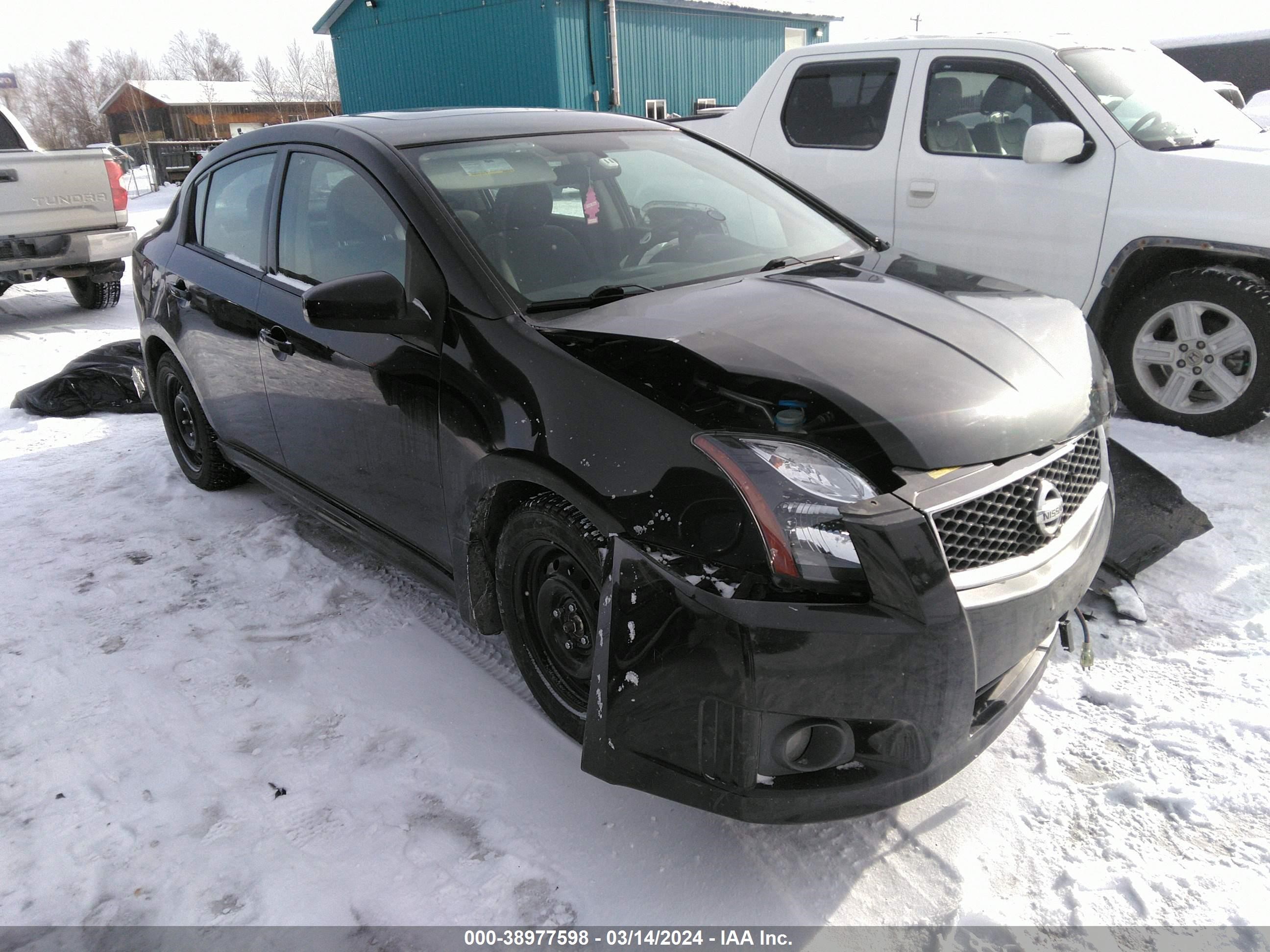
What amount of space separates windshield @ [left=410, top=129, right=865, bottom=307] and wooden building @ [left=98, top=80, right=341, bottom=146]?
193 ft

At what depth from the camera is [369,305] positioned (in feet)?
8.32

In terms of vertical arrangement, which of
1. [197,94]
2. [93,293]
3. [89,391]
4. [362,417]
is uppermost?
[197,94]

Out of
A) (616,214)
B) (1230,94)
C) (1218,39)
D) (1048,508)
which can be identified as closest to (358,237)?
(616,214)

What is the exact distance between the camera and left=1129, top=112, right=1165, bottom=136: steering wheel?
4.64 m

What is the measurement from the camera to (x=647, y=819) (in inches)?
92.0

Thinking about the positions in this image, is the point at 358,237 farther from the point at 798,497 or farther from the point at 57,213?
the point at 57,213

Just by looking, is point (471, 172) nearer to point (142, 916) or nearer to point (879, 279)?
point (879, 279)

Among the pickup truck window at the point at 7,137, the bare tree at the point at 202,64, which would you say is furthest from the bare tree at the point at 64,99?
the pickup truck window at the point at 7,137

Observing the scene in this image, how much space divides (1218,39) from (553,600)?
54.6ft

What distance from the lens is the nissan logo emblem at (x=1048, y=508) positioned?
2008 millimetres

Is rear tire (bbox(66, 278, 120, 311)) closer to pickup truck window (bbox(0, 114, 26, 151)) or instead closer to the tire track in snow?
pickup truck window (bbox(0, 114, 26, 151))

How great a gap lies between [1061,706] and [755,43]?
23.4 meters

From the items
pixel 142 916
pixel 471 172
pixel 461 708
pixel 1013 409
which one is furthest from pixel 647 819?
pixel 471 172

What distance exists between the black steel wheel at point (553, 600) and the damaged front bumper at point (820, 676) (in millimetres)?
224
